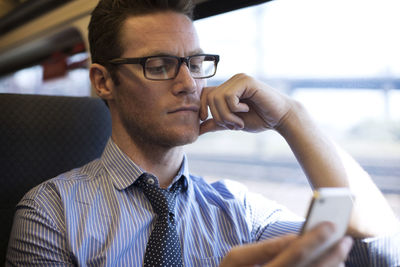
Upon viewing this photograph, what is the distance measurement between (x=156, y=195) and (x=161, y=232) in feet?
→ 0.43

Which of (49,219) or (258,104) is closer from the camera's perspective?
(49,219)

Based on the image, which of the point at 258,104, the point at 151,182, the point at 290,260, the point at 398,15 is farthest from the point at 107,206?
the point at 398,15

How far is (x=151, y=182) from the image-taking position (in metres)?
1.21

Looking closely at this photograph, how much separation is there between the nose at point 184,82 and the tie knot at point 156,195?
0.30 m

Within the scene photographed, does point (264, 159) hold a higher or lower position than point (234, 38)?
lower

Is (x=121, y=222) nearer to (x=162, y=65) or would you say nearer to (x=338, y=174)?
(x=162, y=65)

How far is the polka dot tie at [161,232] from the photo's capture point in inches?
41.5

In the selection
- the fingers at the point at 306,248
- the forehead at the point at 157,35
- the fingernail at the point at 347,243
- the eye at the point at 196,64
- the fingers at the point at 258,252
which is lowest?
the fingers at the point at 258,252

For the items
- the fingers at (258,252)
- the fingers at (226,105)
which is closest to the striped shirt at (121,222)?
the fingers at (226,105)

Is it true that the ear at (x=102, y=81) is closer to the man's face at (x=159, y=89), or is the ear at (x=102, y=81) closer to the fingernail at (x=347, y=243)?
the man's face at (x=159, y=89)

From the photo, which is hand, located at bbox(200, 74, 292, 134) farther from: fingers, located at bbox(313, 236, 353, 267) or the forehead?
fingers, located at bbox(313, 236, 353, 267)

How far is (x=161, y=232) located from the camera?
3.58 ft

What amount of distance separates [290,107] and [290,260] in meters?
0.76

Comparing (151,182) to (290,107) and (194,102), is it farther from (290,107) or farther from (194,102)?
(290,107)
